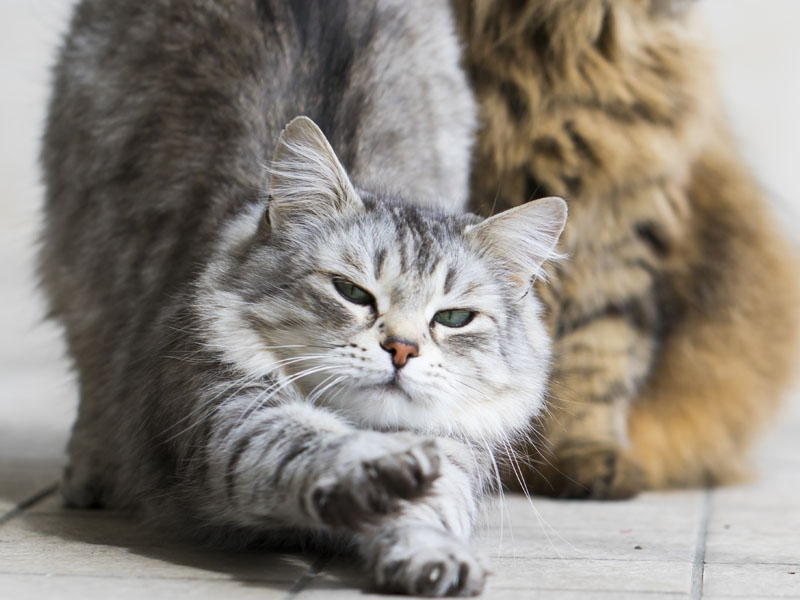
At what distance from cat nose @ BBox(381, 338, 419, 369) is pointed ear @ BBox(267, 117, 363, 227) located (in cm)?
38

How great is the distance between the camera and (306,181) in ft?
8.21

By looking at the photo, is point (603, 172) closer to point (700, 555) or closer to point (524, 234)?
point (524, 234)

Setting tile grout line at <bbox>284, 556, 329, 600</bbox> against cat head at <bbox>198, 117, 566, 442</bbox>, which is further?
cat head at <bbox>198, 117, 566, 442</bbox>

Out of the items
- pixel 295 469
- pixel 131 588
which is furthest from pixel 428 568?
pixel 131 588

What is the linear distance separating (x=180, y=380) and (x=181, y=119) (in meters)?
0.87

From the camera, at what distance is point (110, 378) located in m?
2.95

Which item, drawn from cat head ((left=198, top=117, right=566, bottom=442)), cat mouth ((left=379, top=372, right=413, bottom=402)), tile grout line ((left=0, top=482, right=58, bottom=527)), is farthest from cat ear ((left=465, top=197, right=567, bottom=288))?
tile grout line ((left=0, top=482, right=58, bottom=527))

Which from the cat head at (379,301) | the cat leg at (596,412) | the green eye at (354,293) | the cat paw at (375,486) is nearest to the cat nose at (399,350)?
the cat head at (379,301)

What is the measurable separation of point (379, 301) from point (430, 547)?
0.53m

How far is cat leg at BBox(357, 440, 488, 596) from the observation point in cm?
206

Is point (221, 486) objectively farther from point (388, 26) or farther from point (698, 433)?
point (698, 433)

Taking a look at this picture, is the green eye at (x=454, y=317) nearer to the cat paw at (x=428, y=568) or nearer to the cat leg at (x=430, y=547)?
the cat leg at (x=430, y=547)

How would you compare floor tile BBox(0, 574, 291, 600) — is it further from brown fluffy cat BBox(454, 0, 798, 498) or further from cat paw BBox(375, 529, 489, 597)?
brown fluffy cat BBox(454, 0, 798, 498)

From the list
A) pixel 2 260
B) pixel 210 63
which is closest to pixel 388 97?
pixel 210 63
